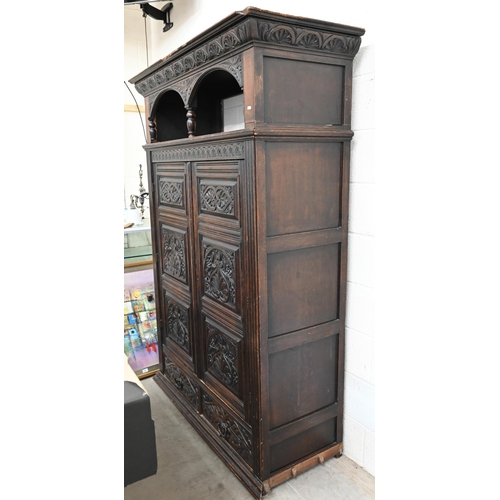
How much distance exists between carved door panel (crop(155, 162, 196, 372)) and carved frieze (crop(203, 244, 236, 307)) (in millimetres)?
191

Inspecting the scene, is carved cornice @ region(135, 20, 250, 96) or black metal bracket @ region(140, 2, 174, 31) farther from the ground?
black metal bracket @ region(140, 2, 174, 31)

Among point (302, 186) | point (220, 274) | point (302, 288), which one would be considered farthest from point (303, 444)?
point (302, 186)

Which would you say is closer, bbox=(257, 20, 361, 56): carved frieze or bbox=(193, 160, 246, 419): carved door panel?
bbox=(257, 20, 361, 56): carved frieze

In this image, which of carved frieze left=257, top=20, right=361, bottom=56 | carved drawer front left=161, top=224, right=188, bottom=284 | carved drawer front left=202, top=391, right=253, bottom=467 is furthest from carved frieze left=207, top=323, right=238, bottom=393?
carved frieze left=257, top=20, right=361, bottom=56

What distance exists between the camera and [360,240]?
5.99 ft

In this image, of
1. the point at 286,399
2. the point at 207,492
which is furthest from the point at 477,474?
the point at 207,492

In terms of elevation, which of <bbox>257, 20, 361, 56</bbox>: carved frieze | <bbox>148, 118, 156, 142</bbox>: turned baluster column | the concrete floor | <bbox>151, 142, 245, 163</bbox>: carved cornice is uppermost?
<bbox>257, 20, 361, 56</bbox>: carved frieze

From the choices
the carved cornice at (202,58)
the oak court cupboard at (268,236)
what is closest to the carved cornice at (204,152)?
the oak court cupboard at (268,236)

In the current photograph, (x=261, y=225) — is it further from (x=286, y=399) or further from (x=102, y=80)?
(x=102, y=80)

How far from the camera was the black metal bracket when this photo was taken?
3.25 metres

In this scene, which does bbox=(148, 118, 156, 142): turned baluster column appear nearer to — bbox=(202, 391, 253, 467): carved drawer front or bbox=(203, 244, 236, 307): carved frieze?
bbox=(203, 244, 236, 307): carved frieze

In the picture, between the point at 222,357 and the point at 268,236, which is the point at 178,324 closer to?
the point at 222,357

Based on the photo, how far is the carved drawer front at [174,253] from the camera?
230 centimetres

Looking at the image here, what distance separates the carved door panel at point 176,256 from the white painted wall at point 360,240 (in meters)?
0.85
